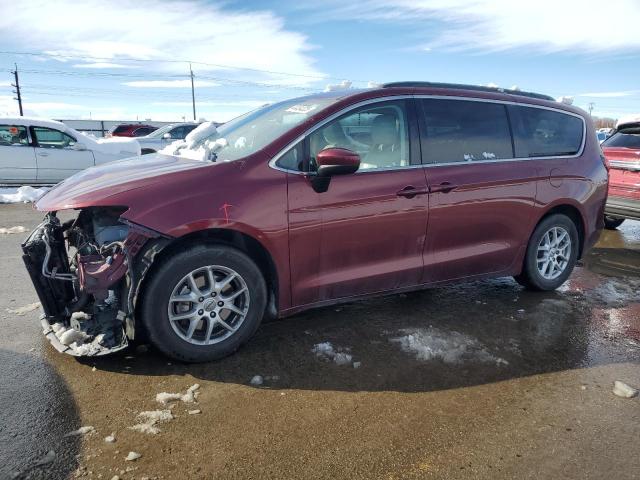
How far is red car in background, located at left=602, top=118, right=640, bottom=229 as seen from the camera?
700 centimetres

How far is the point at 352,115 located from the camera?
3.63 meters

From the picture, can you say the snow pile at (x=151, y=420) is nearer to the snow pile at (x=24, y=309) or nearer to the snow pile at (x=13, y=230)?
the snow pile at (x=24, y=309)

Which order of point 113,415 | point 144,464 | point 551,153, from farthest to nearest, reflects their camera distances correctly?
point 551,153
point 113,415
point 144,464

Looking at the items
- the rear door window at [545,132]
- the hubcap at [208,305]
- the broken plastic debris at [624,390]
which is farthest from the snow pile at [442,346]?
the rear door window at [545,132]

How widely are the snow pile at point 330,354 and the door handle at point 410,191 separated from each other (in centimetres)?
123

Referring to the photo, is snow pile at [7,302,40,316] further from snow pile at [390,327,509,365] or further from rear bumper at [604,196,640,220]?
rear bumper at [604,196,640,220]

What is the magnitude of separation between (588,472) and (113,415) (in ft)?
8.04

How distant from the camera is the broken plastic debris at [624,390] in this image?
307 cm

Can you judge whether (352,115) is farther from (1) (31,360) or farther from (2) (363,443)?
(1) (31,360)

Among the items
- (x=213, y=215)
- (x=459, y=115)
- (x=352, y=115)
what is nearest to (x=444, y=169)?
(x=459, y=115)

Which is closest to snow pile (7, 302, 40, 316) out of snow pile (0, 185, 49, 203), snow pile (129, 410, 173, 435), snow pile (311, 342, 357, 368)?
snow pile (129, 410, 173, 435)

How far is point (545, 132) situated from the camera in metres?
4.66

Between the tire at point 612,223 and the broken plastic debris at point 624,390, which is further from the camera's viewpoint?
the tire at point 612,223

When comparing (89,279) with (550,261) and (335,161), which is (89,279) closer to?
(335,161)
